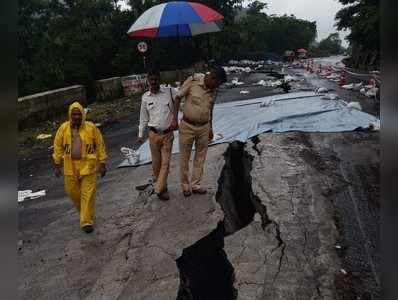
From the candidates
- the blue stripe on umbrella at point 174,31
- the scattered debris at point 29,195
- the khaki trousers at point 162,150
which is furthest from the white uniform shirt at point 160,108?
the scattered debris at point 29,195

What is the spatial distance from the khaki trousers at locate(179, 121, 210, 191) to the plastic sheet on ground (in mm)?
2560

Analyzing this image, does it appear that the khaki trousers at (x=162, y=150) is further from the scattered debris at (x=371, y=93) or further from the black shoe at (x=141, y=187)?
the scattered debris at (x=371, y=93)

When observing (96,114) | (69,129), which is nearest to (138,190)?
(69,129)

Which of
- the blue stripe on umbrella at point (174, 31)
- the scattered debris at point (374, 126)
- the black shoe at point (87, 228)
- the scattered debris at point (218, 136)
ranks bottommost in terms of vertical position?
the black shoe at point (87, 228)

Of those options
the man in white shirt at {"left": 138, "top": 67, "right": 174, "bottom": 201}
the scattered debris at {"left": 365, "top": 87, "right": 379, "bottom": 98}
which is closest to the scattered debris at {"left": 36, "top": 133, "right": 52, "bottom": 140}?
the man in white shirt at {"left": 138, "top": 67, "right": 174, "bottom": 201}

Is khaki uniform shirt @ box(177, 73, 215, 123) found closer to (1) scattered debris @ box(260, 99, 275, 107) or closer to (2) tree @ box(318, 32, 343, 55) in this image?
(1) scattered debris @ box(260, 99, 275, 107)

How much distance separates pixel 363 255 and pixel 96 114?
11.6 m

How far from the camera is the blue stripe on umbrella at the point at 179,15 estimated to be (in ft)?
16.4

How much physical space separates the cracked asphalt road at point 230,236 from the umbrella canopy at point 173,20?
78.5 inches

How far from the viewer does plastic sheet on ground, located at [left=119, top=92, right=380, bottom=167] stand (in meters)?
8.47

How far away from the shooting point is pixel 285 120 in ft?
30.1

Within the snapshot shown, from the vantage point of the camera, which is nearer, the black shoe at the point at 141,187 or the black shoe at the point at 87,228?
the black shoe at the point at 87,228

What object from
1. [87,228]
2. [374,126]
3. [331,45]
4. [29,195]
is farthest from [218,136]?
[331,45]

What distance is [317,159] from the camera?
6.71 metres
